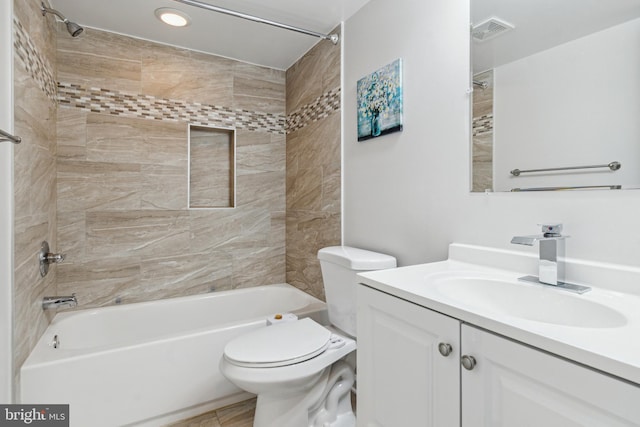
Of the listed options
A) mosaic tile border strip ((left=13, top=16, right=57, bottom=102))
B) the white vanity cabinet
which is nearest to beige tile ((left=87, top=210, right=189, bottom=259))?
mosaic tile border strip ((left=13, top=16, right=57, bottom=102))

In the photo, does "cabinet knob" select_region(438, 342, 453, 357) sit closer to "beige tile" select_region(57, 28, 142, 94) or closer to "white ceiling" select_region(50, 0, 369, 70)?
"white ceiling" select_region(50, 0, 369, 70)

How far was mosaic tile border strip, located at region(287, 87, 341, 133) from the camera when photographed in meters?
2.18

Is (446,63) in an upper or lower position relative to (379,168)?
upper

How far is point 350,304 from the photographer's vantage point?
1721mm

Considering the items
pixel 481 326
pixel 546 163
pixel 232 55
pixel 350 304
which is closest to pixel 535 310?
pixel 481 326

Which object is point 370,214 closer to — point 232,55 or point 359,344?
point 359,344

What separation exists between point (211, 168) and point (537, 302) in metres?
2.35

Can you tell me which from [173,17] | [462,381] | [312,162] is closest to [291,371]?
[462,381]

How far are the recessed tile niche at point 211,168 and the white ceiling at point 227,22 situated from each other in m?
0.62

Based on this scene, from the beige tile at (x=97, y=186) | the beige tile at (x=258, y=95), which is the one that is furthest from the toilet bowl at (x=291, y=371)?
the beige tile at (x=258, y=95)

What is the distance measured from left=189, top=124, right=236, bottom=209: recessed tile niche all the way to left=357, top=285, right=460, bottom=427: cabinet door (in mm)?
1863

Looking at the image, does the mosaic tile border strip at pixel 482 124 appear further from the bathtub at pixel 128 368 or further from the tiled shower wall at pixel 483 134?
the bathtub at pixel 128 368

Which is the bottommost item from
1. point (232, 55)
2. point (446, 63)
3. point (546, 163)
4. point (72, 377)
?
point (72, 377)

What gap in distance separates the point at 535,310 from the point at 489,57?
94 centimetres
